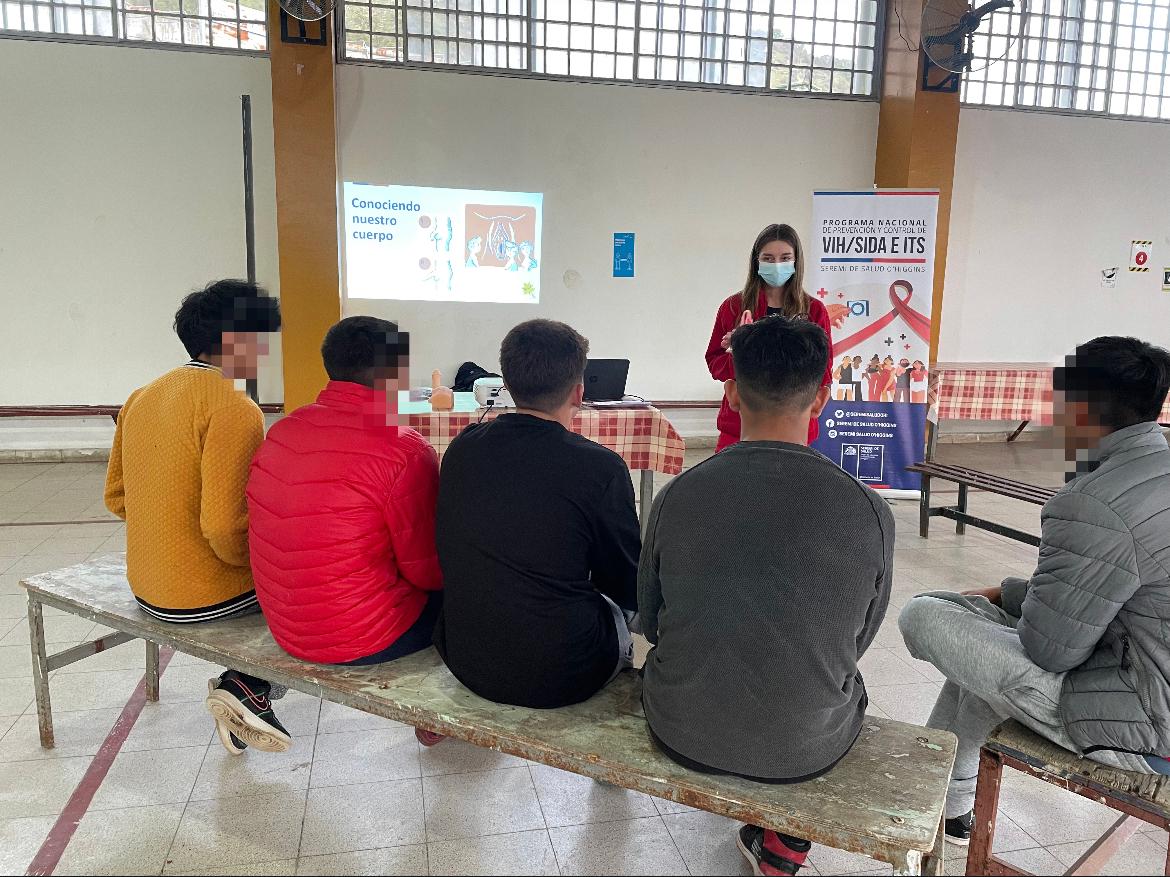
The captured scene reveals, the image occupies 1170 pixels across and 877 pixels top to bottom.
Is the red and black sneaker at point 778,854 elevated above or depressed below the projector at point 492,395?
below

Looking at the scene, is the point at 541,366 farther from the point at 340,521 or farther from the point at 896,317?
the point at 896,317

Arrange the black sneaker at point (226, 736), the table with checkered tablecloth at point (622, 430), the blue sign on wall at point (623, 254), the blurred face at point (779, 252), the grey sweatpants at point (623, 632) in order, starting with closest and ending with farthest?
1. the grey sweatpants at point (623, 632)
2. the black sneaker at point (226, 736)
3. the blurred face at point (779, 252)
4. the table with checkered tablecloth at point (622, 430)
5. the blue sign on wall at point (623, 254)

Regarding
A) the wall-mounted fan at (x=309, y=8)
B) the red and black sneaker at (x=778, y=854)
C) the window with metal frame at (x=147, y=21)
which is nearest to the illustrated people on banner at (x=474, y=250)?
the wall-mounted fan at (x=309, y=8)

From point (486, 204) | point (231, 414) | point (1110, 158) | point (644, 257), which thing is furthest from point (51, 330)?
point (1110, 158)

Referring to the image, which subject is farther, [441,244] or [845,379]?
[441,244]

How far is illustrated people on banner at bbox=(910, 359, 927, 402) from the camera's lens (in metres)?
4.67

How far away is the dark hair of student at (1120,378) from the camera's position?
4.64ft

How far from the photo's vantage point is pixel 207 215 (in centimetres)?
532

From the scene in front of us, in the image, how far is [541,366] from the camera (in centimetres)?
150

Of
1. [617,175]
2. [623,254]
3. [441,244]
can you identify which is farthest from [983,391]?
[441,244]

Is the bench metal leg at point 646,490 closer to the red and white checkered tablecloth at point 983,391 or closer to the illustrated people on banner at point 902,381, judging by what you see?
the illustrated people on banner at point 902,381

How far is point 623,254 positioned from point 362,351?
451 cm

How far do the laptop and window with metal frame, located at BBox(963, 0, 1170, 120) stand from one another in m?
4.53

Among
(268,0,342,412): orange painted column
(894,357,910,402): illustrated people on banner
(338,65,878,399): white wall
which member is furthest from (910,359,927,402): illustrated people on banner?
(268,0,342,412): orange painted column
